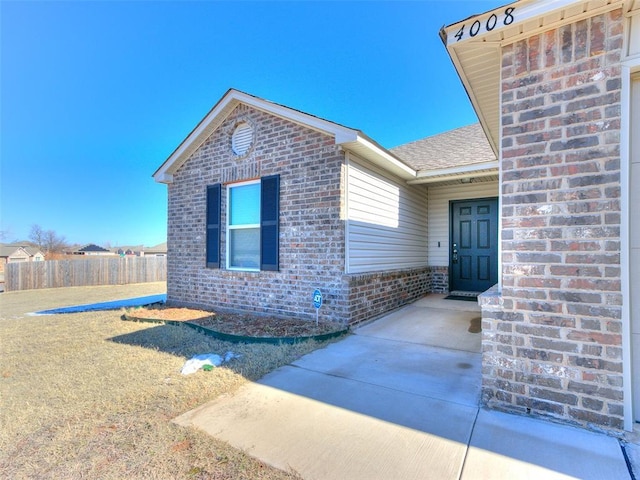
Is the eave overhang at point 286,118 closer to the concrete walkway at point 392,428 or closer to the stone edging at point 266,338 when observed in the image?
the stone edging at point 266,338

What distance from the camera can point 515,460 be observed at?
1.84m

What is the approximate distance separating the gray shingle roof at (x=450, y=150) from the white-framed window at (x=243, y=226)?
145 inches

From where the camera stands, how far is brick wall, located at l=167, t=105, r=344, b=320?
5070 millimetres

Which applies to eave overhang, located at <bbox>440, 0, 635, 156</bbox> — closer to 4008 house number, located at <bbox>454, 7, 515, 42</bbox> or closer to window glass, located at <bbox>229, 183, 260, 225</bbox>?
4008 house number, located at <bbox>454, 7, 515, 42</bbox>

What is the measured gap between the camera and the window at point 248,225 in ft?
18.8

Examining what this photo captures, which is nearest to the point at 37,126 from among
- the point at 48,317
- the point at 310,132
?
the point at 48,317

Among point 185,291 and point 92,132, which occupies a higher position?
point 92,132

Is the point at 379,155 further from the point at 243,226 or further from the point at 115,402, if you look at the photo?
the point at 115,402

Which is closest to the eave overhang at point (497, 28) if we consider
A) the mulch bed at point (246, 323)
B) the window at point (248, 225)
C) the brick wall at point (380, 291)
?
the brick wall at point (380, 291)

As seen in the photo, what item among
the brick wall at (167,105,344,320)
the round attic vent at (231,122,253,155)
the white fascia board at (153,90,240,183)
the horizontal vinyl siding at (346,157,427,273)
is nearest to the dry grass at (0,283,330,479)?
the brick wall at (167,105,344,320)

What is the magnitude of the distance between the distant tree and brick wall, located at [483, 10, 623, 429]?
52176 mm

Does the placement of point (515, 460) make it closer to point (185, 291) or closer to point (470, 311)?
point (470, 311)

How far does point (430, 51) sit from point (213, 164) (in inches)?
247

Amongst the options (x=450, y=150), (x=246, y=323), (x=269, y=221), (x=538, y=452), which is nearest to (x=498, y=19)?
(x=538, y=452)
